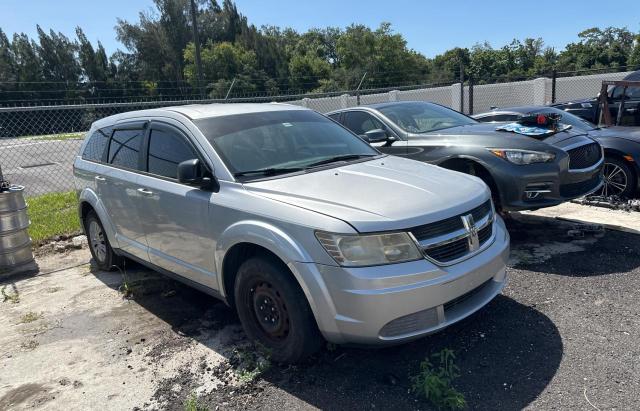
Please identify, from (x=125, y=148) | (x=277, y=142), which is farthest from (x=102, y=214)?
(x=277, y=142)

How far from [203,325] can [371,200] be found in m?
1.90

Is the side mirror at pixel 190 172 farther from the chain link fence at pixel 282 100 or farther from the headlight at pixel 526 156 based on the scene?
the chain link fence at pixel 282 100

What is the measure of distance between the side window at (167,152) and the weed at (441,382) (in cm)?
227

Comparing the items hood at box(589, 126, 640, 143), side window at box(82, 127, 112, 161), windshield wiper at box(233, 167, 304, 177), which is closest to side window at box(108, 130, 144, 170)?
side window at box(82, 127, 112, 161)

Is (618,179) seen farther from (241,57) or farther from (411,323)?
(241,57)

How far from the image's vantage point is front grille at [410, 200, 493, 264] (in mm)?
2904

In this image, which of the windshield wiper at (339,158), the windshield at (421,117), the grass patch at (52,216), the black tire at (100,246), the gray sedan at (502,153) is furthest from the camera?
the grass patch at (52,216)

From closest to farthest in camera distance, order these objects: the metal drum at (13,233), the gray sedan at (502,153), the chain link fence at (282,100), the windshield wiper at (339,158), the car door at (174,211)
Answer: the car door at (174,211) → the windshield wiper at (339,158) → the gray sedan at (502,153) → the metal drum at (13,233) → the chain link fence at (282,100)

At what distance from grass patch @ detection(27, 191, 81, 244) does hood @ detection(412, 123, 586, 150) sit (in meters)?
5.03

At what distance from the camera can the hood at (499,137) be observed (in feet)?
17.1

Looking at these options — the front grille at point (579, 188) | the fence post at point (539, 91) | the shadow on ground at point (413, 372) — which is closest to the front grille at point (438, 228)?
the shadow on ground at point (413, 372)

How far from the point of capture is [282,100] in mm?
18484

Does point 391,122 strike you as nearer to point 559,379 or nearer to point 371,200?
point 371,200

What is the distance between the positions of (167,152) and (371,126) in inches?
121
